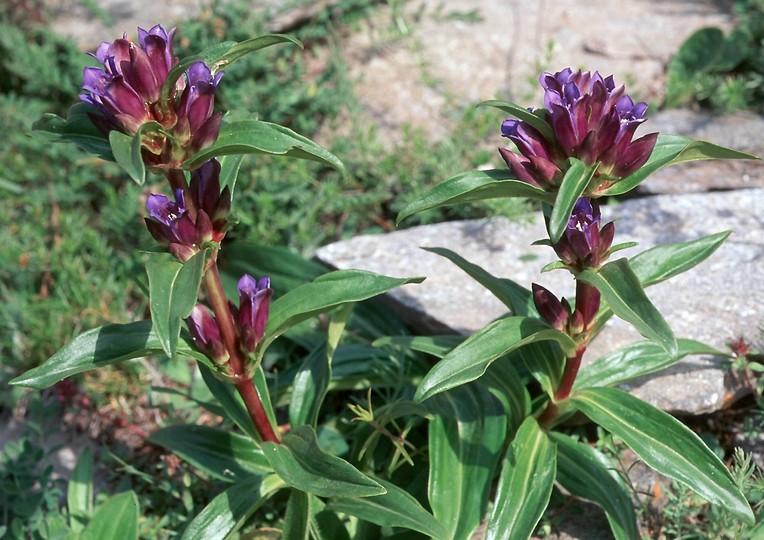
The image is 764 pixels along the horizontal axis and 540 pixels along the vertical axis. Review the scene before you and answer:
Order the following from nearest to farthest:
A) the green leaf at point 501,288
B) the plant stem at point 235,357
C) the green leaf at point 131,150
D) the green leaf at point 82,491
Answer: the green leaf at point 131,150 < the plant stem at point 235,357 < the green leaf at point 501,288 < the green leaf at point 82,491

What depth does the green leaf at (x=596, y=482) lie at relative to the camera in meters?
2.82

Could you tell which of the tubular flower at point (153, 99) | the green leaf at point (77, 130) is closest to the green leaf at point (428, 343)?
the tubular flower at point (153, 99)

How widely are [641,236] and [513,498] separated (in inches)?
69.6

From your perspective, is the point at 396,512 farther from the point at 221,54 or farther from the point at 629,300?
the point at 221,54

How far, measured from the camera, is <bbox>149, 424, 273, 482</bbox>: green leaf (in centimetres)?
313

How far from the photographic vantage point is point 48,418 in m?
Answer: 3.96

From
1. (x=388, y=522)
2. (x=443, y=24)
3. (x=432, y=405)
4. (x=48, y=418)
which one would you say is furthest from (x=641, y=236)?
(x=48, y=418)

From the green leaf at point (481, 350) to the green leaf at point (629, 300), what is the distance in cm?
25

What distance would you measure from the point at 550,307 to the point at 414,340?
576mm

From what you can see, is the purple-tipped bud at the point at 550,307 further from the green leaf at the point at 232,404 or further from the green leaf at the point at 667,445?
the green leaf at the point at 232,404

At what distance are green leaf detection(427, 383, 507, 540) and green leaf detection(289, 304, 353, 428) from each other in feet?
1.35

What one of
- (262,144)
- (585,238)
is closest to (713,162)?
(585,238)

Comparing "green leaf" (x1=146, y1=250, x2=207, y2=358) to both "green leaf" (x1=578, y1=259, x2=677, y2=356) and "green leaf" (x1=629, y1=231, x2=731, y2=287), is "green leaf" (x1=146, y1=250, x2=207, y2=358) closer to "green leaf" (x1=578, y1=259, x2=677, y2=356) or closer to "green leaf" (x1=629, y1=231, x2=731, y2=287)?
"green leaf" (x1=578, y1=259, x2=677, y2=356)

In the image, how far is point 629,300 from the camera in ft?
7.88
